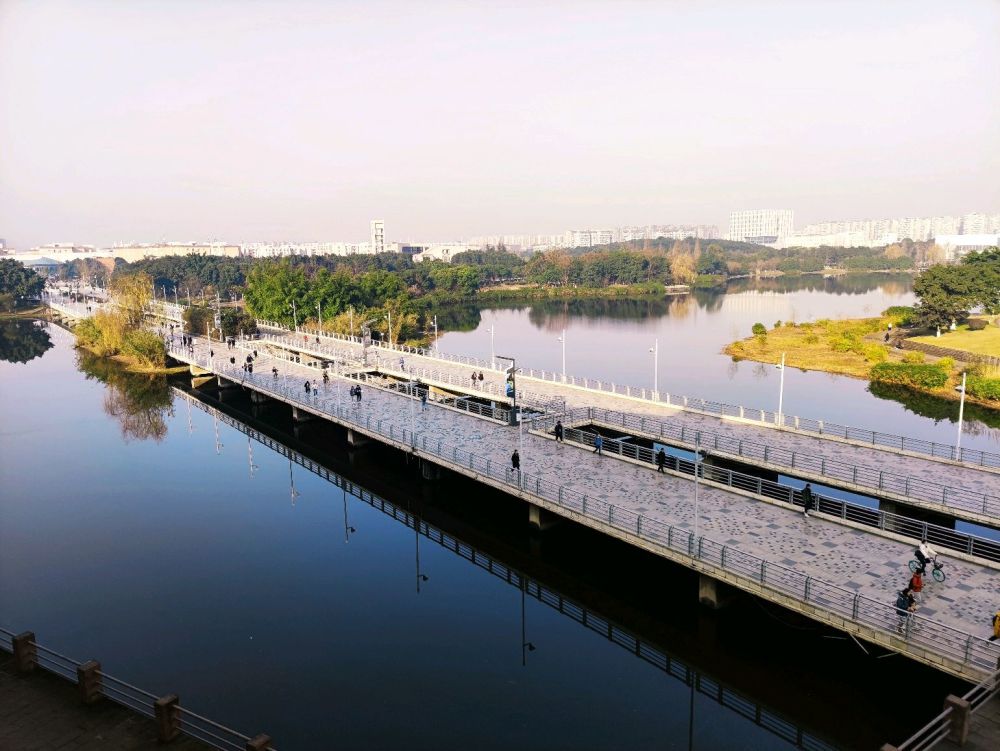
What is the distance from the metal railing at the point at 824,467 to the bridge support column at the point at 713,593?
25.9 feet

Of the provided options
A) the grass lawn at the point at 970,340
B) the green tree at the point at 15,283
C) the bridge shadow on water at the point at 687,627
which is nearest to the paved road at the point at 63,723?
the bridge shadow on water at the point at 687,627

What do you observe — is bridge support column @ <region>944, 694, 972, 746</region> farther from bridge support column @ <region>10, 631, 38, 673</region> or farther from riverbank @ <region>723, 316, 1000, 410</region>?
riverbank @ <region>723, 316, 1000, 410</region>

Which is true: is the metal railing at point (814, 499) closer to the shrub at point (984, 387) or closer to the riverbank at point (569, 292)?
the shrub at point (984, 387)

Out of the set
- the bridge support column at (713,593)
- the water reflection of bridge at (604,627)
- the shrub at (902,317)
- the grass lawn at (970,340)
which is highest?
the shrub at (902,317)

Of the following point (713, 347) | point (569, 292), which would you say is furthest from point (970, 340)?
point (569, 292)

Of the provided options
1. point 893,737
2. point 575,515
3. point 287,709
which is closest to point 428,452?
point 575,515

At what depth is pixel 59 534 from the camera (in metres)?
27.3

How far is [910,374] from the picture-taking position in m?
51.2

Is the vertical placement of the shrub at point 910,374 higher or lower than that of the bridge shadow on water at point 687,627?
higher

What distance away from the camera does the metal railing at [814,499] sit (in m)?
21.5

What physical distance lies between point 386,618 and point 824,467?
1691 cm

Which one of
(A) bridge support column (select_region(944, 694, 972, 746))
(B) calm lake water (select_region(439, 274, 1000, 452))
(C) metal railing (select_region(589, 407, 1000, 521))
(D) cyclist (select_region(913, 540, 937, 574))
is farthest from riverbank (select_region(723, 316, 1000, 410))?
(A) bridge support column (select_region(944, 694, 972, 746))

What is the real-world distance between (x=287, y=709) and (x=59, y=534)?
16274 mm

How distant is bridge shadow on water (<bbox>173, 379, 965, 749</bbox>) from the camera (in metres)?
16.2
